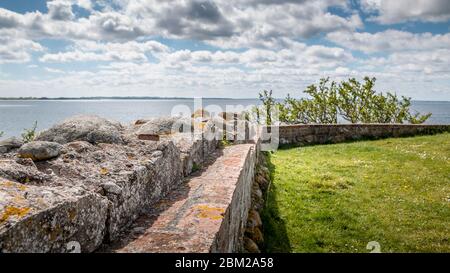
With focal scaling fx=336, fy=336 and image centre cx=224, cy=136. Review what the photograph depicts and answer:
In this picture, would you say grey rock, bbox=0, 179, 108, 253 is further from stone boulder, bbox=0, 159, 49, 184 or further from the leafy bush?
the leafy bush

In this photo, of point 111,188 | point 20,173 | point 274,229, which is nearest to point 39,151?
point 20,173

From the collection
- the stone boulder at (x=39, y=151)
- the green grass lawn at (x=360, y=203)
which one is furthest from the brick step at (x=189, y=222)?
the green grass lawn at (x=360, y=203)

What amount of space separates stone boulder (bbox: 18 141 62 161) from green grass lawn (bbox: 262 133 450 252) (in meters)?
4.41

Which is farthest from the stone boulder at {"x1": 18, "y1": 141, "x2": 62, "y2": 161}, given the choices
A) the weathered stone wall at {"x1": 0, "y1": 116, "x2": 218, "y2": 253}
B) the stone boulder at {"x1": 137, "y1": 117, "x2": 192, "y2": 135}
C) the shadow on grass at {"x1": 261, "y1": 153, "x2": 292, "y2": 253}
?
the shadow on grass at {"x1": 261, "y1": 153, "x2": 292, "y2": 253}

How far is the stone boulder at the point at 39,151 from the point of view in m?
3.18

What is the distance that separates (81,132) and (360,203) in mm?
6868

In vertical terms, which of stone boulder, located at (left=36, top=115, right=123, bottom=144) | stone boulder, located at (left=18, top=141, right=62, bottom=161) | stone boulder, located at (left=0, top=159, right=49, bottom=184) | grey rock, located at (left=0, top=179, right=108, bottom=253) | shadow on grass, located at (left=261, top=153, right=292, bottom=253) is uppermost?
stone boulder, located at (left=36, top=115, right=123, bottom=144)

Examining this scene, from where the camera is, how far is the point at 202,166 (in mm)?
6199

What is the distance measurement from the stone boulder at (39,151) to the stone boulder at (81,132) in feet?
2.85

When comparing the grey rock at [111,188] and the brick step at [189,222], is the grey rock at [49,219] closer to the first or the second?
the grey rock at [111,188]

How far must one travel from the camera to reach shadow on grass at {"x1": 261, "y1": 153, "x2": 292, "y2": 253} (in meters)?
6.42
